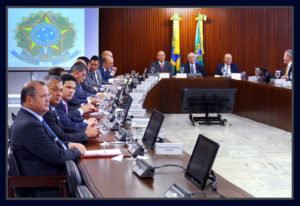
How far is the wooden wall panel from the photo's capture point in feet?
35.7

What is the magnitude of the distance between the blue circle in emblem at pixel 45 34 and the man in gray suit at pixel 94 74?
174cm

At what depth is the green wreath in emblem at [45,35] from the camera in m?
8.88

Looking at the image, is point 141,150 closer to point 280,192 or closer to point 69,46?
point 280,192

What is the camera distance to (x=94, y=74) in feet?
25.3

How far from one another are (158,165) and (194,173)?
0.38m

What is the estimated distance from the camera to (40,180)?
2.52 metres

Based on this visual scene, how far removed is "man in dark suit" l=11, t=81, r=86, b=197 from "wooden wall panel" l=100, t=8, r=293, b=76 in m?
8.32

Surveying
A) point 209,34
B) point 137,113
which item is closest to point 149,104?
point 137,113

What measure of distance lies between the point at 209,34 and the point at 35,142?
9.14 meters

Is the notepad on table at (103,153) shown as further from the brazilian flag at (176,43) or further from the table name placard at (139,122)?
the brazilian flag at (176,43)

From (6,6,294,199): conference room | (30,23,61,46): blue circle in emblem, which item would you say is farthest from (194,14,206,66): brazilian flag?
(30,23,61,46): blue circle in emblem

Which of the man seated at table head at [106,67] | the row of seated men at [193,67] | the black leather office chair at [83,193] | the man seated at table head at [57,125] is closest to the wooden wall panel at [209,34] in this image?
the row of seated men at [193,67]

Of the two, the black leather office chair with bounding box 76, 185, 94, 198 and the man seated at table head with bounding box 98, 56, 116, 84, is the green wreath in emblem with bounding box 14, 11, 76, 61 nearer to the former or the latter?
the man seated at table head with bounding box 98, 56, 116, 84

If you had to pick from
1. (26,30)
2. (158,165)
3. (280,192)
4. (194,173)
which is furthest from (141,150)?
(26,30)
